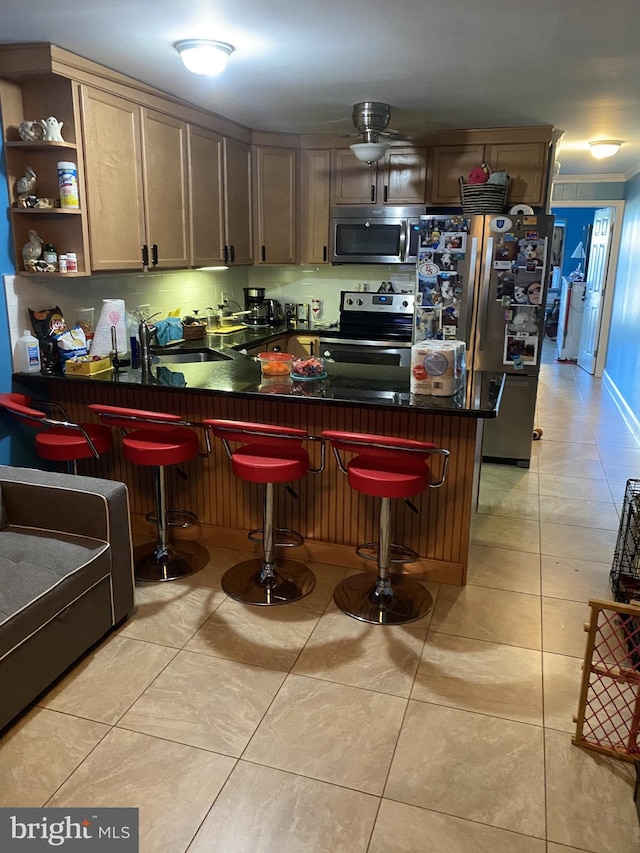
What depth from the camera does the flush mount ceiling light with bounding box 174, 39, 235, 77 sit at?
2752 mm

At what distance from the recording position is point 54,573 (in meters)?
2.26

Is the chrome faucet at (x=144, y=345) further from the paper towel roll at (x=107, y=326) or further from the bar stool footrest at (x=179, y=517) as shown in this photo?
the bar stool footrest at (x=179, y=517)

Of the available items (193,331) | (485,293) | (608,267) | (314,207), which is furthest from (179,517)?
(608,267)

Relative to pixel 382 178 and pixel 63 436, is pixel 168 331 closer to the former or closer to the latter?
pixel 63 436

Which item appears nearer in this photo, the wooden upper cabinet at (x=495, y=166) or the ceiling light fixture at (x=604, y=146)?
the wooden upper cabinet at (x=495, y=166)

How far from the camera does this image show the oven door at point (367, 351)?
4.86m

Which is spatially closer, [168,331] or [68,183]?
[68,183]

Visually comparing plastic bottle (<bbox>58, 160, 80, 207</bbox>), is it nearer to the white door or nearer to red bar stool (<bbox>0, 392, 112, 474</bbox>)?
red bar stool (<bbox>0, 392, 112, 474</bbox>)

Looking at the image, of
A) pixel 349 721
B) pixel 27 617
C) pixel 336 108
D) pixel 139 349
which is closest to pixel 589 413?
pixel 336 108

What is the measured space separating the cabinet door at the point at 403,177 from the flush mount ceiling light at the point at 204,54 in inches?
83.2

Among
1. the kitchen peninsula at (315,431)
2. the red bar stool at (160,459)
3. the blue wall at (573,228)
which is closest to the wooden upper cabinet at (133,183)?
the kitchen peninsula at (315,431)

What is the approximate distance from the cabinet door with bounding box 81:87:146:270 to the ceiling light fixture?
11.7 feet

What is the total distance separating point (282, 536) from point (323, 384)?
84 cm

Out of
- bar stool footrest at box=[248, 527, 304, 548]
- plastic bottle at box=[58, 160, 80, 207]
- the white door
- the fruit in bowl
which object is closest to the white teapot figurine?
plastic bottle at box=[58, 160, 80, 207]
